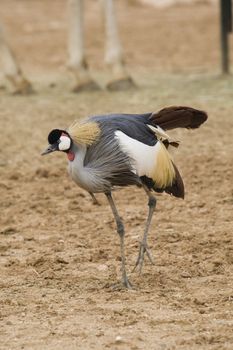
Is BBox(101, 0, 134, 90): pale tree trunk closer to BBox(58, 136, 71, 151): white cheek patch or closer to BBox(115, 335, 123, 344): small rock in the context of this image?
BBox(58, 136, 71, 151): white cheek patch

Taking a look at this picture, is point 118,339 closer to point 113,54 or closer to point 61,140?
point 61,140

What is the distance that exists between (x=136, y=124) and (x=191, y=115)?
33 cm

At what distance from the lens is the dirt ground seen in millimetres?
5168

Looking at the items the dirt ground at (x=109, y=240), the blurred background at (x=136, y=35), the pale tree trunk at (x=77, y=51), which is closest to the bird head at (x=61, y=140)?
the dirt ground at (x=109, y=240)

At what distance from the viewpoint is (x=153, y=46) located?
17.2m

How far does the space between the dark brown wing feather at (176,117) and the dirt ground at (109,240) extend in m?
0.81

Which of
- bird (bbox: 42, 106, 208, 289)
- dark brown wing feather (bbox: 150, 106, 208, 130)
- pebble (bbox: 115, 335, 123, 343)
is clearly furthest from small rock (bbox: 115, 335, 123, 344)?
dark brown wing feather (bbox: 150, 106, 208, 130)

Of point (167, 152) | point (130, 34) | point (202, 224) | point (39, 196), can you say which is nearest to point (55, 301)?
point (167, 152)

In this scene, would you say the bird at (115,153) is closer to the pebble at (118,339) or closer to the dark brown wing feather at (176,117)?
the dark brown wing feather at (176,117)

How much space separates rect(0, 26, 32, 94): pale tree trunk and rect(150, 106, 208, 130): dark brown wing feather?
6890 mm

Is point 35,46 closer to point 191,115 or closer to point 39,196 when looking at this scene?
point 39,196

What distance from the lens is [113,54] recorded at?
1323 cm

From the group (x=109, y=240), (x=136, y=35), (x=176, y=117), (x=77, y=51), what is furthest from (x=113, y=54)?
(x=176, y=117)

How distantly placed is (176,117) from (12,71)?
7.09 meters
